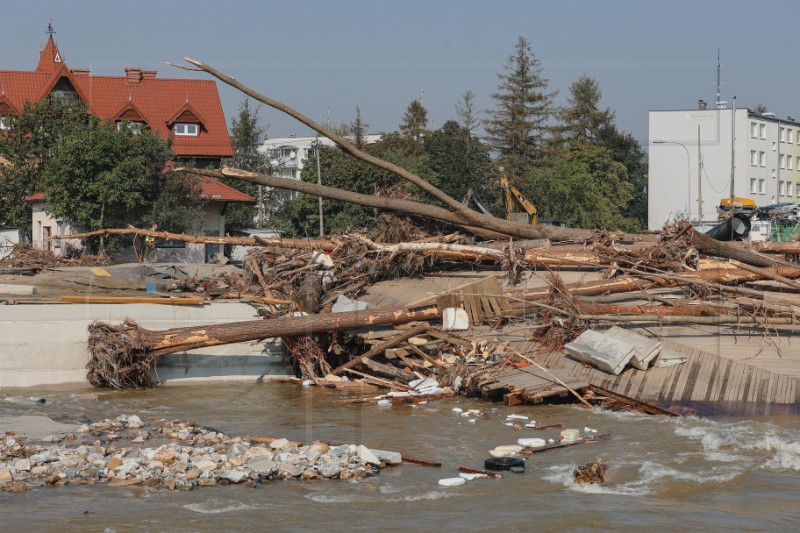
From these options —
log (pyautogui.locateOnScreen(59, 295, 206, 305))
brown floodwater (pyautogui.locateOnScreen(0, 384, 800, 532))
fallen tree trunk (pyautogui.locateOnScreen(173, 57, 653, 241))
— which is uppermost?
fallen tree trunk (pyautogui.locateOnScreen(173, 57, 653, 241))

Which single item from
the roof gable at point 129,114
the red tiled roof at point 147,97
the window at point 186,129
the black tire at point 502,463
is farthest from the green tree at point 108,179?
the black tire at point 502,463

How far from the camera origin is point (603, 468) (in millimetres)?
9922

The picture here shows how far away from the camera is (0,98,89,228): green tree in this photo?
3909 centimetres

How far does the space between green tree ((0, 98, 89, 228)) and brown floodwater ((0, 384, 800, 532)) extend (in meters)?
28.1

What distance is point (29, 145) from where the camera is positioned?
39.3 m

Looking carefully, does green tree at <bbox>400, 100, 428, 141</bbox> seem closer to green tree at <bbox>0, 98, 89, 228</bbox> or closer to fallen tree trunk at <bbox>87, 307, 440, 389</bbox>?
green tree at <bbox>0, 98, 89, 228</bbox>

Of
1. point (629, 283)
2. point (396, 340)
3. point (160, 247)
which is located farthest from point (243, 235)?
point (629, 283)

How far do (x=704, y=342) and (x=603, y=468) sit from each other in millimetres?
5402

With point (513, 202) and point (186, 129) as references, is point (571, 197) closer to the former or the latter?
point (186, 129)

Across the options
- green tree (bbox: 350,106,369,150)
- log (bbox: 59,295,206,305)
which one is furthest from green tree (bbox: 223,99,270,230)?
log (bbox: 59,295,206,305)

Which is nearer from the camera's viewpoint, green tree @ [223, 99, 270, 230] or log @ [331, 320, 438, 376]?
log @ [331, 320, 438, 376]

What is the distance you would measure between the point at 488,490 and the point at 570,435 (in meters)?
2.32

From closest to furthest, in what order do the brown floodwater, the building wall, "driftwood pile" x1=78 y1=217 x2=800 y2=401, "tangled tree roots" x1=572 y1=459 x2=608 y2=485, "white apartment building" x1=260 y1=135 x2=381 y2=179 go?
the brown floodwater → "tangled tree roots" x1=572 y1=459 x2=608 y2=485 → "driftwood pile" x1=78 y1=217 x2=800 y2=401 → the building wall → "white apartment building" x1=260 y1=135 x2=381 y2=179

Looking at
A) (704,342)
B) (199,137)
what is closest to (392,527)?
(704,342)
